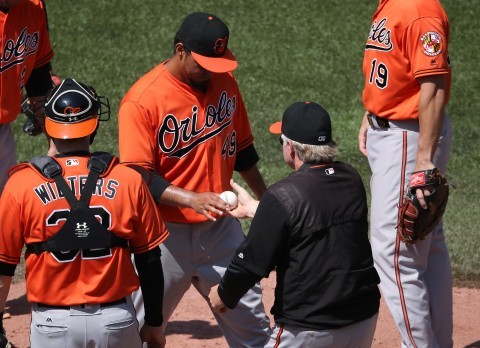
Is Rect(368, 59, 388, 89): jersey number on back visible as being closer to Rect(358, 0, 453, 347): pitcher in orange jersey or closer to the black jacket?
Rect(358, 0, 453, 347): pitcher in orange jersey

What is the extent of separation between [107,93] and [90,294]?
6.71 m

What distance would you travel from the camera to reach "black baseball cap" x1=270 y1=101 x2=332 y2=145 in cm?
420

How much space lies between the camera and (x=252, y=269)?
13.5 ft

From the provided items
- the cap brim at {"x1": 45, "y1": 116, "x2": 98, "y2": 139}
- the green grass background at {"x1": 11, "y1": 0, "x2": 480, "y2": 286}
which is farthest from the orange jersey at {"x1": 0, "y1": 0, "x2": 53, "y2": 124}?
the green grass background at {"x1": 11, "y1": 0, "x2": 480, "y2": 286}

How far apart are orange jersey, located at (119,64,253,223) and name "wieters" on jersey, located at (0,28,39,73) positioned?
1.32m

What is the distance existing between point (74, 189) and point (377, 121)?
1.97 metres

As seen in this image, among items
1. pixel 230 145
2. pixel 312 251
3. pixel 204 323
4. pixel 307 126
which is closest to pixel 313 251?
pixel 312 251

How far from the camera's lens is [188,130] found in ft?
16.2

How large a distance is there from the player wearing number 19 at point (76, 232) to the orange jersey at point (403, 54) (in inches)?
64.7

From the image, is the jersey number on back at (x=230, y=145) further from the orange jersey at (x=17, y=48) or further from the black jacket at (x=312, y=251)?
the orange jersey at (x=17, y=48)

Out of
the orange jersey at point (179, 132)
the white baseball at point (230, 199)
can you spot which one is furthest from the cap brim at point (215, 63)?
the white baseball at point (230, 199)

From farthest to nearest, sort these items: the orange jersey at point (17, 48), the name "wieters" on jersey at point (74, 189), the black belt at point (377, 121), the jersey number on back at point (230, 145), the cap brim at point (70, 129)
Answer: the orange jersey at point (17, 48) → the black belt at point (377, 121) → the jersey number on back at point (230, 145) → the cap brim at point (70, 129) → the name "wieters" on jersey at point (74, 189)

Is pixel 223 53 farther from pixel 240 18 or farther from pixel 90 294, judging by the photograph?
pixel 240 18

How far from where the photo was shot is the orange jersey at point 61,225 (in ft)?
12.8
